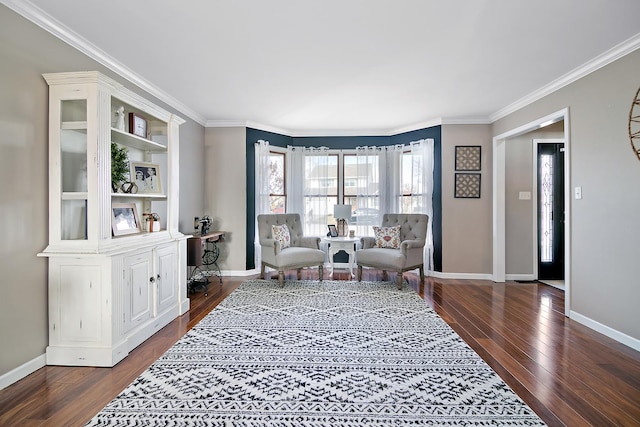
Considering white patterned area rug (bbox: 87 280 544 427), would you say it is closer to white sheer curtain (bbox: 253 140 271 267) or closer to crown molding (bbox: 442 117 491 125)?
white sheer curtain (bbox: 253 140 271 267)

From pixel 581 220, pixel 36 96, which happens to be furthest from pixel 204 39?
pixel 581 220

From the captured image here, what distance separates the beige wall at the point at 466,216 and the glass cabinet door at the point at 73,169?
4.65 meters

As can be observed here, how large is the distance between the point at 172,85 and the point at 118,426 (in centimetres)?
339

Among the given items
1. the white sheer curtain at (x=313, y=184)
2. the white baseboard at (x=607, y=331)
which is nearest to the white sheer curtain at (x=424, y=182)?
the white sheer curtain at (x=313, y=184)

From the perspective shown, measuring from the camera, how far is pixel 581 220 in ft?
10.9

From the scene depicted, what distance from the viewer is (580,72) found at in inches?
129

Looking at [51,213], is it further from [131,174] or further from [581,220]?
[581,220]

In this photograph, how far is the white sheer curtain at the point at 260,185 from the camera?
17.9 feet

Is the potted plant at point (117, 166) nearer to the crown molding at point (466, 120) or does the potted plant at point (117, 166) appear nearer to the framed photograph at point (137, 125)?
the framed photograph at point (137, 125)

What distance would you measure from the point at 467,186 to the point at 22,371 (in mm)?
5455

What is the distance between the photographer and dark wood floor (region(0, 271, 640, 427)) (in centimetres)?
183

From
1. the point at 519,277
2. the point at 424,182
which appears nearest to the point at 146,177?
the point at 424,182

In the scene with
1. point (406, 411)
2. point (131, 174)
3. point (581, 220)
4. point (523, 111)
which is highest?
point (523, 111)

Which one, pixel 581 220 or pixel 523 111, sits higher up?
pixel 523 111
